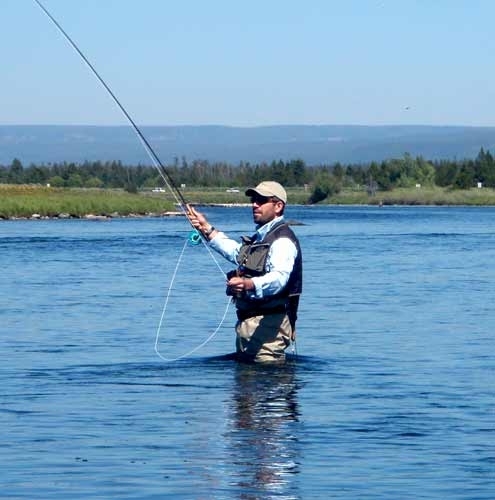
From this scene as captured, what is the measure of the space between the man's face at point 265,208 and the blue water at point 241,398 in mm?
1296

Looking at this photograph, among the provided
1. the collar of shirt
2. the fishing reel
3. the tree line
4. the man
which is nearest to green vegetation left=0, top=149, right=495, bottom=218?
the tree line

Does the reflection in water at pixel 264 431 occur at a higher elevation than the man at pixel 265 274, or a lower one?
lower

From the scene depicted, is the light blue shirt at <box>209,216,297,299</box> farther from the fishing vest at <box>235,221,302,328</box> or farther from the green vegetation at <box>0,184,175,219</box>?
the green vegetation at <box>0,184,175,219</box>

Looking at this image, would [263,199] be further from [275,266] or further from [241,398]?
[241,398]

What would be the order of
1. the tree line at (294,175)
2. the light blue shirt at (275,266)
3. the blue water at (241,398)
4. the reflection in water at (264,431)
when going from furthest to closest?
the tree line at (294,175) < the light blue shirt at (275,266) < the blue water at (241,398) < the reflection in water at (264,431)

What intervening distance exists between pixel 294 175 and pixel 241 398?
140 metres

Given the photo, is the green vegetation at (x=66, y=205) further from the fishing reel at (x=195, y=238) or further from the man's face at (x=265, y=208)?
the man's face at (x=265, y=208)

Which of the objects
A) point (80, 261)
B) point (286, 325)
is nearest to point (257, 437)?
point (286, 325)

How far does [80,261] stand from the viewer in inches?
1303

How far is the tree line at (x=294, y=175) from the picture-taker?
125m

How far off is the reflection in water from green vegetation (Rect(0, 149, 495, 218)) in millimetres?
59426

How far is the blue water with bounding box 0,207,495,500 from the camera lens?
29.0ft

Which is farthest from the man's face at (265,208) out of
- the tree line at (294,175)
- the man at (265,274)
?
the tree line at (294,175)

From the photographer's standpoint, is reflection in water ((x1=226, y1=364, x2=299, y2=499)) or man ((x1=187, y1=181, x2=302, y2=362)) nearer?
reflection in water ((x1=226, y1=364, x2=299, y2=499))
